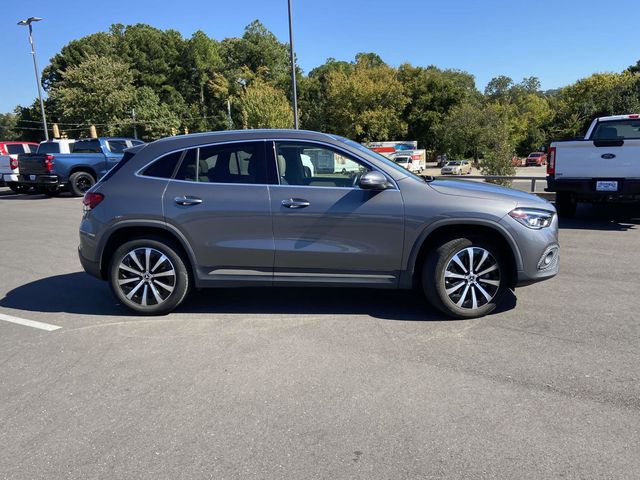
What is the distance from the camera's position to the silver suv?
454 centimetres

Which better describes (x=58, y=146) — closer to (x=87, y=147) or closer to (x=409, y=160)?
(x=87, y=147)

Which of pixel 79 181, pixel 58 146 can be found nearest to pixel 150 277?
pixel 79 181

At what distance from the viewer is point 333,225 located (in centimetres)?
459

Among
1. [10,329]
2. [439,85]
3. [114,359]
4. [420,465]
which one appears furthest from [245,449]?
[439,85]

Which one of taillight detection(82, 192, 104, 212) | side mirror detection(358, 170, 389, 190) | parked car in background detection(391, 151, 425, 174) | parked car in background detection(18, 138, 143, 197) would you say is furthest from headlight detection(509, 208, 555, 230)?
parked car in background detection(391, 151, 425, 174)

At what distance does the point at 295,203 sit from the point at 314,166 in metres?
0.48

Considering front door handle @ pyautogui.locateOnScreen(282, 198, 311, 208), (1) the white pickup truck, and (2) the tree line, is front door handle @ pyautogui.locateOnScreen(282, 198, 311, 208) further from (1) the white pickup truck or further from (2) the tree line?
(2) the tree line

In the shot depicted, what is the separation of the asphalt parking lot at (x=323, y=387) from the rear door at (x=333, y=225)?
506 millimetres

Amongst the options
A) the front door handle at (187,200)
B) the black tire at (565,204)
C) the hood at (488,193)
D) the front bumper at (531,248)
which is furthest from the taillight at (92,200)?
the black tire at (565,204)

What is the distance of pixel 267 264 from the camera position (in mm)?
4727

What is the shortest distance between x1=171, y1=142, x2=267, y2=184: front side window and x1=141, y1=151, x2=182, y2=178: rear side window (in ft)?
0.26

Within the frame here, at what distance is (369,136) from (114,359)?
2391 inches

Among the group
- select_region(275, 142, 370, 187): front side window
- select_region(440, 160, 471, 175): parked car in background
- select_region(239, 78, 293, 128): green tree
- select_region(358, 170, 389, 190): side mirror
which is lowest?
select_region(440, 160, 471, 175): parked car in background

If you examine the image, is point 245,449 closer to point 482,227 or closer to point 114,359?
point 114,359
